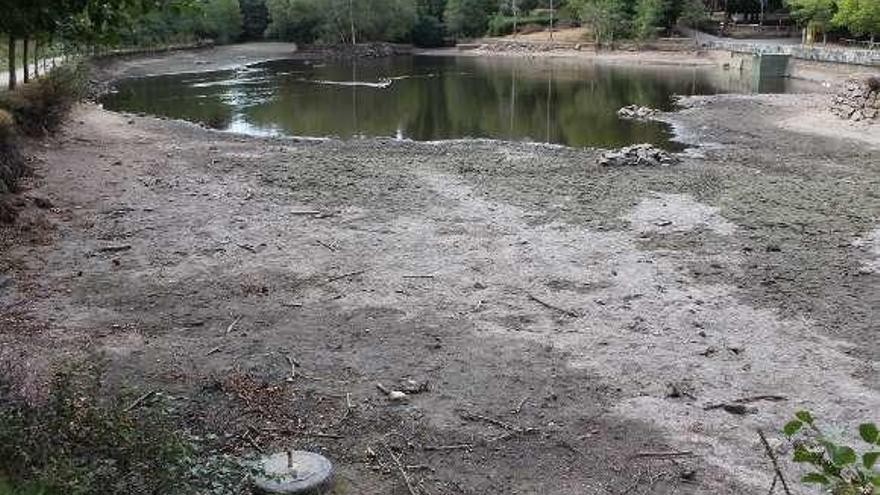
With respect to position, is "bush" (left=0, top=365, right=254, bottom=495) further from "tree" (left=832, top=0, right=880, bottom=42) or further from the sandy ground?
"tree" (left=832, top=0, right=880, bottom=42)

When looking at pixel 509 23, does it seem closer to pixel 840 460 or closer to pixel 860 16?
pixel 860 16

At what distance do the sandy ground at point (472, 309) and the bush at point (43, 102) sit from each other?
2.37 meters

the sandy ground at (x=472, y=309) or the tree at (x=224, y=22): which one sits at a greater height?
the tree at (x=224, y=22)

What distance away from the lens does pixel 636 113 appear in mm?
39312

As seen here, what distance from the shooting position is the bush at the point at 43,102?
24031 mm

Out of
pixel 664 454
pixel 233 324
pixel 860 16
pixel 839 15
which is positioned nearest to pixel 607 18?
pixel 839 15

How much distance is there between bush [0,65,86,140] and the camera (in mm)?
24031

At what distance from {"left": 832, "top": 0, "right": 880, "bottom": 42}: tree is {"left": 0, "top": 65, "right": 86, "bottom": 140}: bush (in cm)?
5151

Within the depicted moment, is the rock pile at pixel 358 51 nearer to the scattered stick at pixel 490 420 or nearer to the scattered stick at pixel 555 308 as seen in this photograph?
the scattered stick at pixel 555 308

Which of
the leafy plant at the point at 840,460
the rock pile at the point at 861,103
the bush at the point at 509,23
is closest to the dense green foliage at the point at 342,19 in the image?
the bush at the point at 509,23

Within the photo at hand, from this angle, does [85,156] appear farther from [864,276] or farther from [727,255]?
[864,276]

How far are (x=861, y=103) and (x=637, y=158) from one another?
49.3ft

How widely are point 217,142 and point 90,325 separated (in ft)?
61.6

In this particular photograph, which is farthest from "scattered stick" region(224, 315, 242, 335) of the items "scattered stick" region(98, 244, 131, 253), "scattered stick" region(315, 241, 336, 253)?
"scattered stick" region(98, 244, 131, 253)
